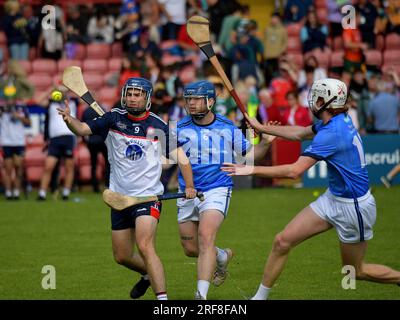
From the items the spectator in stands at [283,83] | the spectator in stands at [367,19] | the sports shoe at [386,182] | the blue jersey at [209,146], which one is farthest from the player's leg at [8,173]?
the blue jersey at [209,146]

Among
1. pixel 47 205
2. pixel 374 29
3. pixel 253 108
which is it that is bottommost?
pixel 47 205

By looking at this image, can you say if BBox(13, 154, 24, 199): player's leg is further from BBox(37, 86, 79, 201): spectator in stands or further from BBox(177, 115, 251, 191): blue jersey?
BBox(177, 115, 251, 191): blue jersey

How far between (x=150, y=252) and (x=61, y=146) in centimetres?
997

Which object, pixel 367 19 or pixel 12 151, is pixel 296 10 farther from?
pixel 12 151

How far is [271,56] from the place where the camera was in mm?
22766

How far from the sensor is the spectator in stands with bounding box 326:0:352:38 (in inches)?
915

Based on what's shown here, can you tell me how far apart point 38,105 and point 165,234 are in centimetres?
714

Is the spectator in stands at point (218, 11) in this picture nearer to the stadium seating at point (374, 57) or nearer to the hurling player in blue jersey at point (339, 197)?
the stadium seating at point (374, 57)

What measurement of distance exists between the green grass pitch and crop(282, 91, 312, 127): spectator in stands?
5.61 ft

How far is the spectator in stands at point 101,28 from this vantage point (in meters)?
23.3

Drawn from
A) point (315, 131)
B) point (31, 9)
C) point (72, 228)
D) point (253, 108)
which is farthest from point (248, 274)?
point (31, 9)

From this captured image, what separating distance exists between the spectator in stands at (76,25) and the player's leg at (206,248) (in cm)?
1391

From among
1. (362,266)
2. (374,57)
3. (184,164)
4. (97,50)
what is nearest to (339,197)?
(362,266)

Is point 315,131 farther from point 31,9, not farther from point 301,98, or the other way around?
point 31,9
